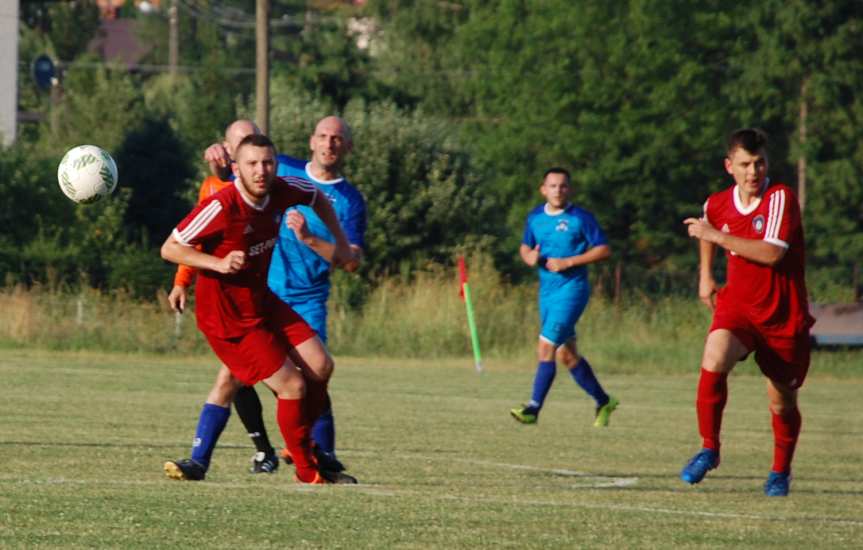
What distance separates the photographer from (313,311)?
10.3 m

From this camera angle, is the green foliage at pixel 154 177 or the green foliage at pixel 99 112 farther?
the green foliage at pixel 99 112

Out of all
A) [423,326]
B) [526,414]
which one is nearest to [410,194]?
[423,326]

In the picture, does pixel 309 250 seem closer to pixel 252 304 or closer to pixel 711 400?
pixel 252 304

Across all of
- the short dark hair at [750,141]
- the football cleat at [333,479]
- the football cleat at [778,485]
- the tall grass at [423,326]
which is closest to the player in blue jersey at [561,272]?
the football cleat at [778,485]

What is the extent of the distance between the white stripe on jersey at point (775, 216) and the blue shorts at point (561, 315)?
218 inches

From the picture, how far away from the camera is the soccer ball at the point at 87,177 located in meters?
10.1

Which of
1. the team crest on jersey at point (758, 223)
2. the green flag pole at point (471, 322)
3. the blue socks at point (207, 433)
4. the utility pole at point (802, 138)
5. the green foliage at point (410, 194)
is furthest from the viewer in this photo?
the utility pole at point (802, 138)

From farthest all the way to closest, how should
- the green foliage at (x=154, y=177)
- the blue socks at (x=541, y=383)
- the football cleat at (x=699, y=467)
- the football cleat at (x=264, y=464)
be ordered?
1. the green foliage at (x=154, y=177)
2. the blue socks at (x=541, y=383)
3. the football cleat at (x=264, y=464)
4. the football cleat at (x=699, y=467)

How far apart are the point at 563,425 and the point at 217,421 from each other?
6.46 m

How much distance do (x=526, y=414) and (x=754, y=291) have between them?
5.36 meters

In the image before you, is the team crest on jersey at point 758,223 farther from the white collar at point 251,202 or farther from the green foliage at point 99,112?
the green foliage at point 99,112

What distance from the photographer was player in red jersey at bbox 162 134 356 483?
336 inches

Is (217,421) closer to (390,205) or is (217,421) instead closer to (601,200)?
(390,205)

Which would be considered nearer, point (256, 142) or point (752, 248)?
point (256, 142)
